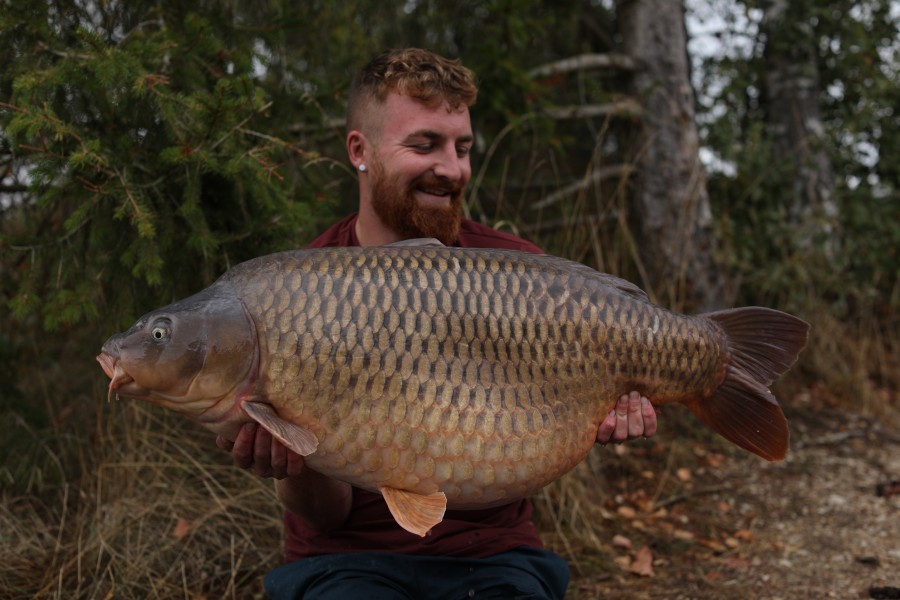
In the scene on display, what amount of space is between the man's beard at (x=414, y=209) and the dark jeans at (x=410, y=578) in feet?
2.39

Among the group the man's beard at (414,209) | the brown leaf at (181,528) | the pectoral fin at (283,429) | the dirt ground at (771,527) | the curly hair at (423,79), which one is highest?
the curly hair at (423,79)

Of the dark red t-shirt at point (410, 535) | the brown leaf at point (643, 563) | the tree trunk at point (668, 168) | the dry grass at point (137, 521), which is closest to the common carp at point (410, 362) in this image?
the dark red t-shirt at point (410, 535)

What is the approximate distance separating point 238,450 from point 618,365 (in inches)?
27.2

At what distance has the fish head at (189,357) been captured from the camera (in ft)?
4.46

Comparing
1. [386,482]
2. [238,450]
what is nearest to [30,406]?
[238,450]

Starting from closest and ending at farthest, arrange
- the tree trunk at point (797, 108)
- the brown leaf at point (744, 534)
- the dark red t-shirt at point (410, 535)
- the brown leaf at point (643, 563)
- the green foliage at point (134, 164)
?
the dark red t-shirt at point (410, 535) < the green foliage at point (134, 164) < the brown leaf at point (643, 563) < the brown leaf at point (744, 534) < the tree trunk at point (797, 108)

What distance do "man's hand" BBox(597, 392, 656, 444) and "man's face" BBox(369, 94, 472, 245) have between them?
626 mm

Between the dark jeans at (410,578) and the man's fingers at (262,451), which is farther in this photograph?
the dark jeans at (410,578)

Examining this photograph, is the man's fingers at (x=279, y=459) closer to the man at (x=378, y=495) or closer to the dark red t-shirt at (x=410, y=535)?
the man at (x=378, y=495)

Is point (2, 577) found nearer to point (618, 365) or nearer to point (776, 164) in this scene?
point (618, 365)

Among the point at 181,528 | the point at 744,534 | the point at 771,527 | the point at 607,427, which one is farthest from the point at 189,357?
the point at 771,527

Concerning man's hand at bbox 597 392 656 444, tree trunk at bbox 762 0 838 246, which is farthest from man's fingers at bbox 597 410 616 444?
tree trunk at bbox 762 0 838 246

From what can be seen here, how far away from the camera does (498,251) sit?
5.16ft

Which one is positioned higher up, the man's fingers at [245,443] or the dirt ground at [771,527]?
the man's fingers at [245,443]
